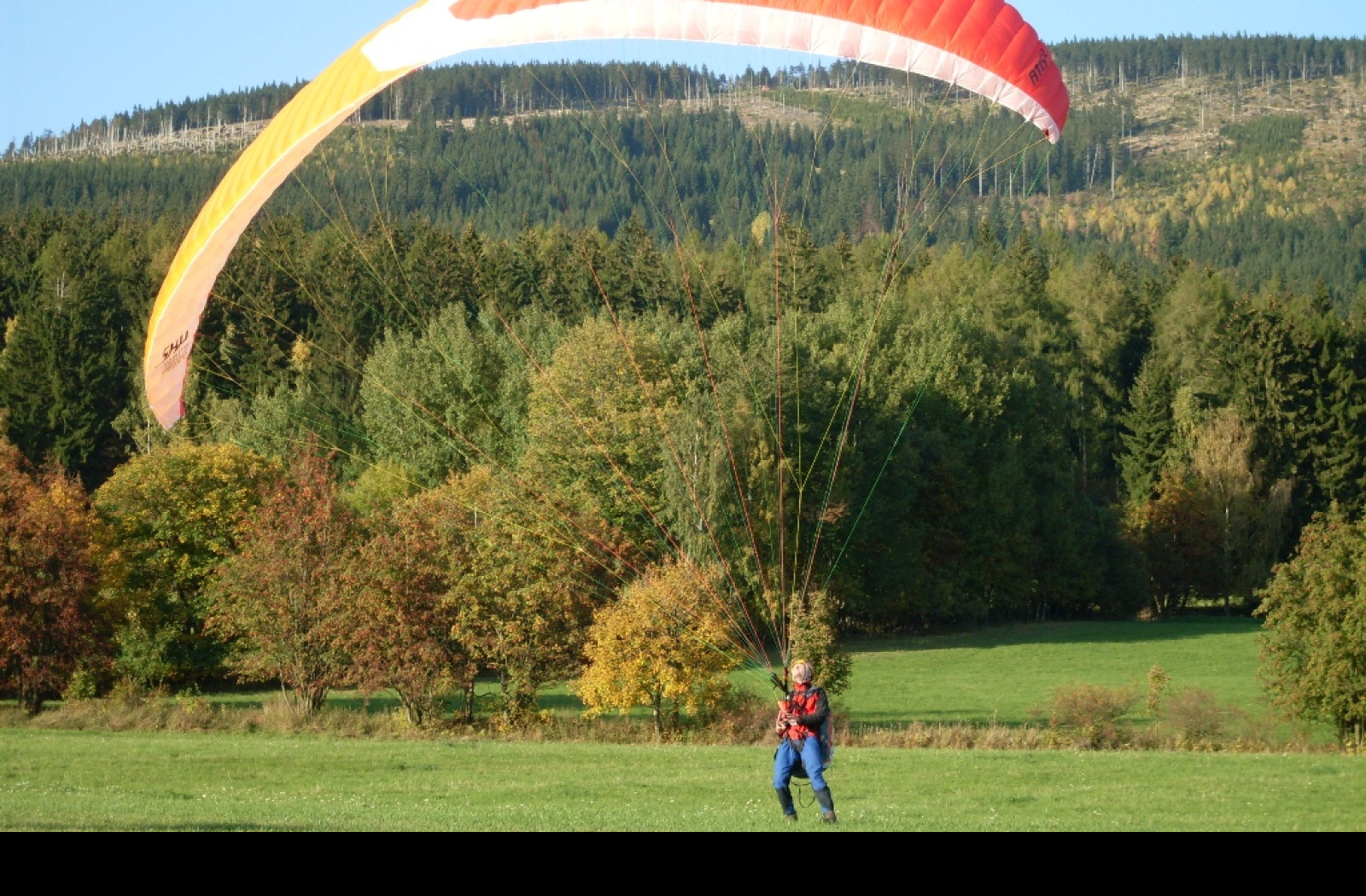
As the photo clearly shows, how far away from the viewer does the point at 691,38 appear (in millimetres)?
11461

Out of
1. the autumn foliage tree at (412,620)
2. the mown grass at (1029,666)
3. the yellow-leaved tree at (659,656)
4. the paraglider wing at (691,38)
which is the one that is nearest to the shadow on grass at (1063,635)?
the mown grass at (1029,666)

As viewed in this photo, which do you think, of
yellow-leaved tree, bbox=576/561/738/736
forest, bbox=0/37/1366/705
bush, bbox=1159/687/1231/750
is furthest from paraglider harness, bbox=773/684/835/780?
bush, bbox=1159/687/1231/750

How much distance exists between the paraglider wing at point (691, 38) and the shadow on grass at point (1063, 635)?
1235 inches

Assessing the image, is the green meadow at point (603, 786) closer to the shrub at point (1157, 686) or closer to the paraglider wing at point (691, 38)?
the shrub at point (1157, 686)

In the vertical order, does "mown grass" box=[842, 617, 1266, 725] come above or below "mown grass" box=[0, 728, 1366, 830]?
below

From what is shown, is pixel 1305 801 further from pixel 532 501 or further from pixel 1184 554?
pixel 1184 554

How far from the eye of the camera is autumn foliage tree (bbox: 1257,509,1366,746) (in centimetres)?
2211

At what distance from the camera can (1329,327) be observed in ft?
177

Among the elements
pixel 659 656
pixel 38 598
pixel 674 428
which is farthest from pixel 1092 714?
pixel 38 598

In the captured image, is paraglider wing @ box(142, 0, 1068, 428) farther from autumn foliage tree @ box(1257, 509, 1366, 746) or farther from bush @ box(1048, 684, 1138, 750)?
autumn foliage tree @ box(1257, 509, 1366, 746)

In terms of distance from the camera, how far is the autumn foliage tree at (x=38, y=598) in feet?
87.2

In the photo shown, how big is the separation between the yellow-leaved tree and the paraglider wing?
39.9 feet

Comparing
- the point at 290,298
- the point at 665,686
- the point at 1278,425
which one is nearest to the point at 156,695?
the point at 665,686

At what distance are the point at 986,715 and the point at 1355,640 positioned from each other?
7.99m
